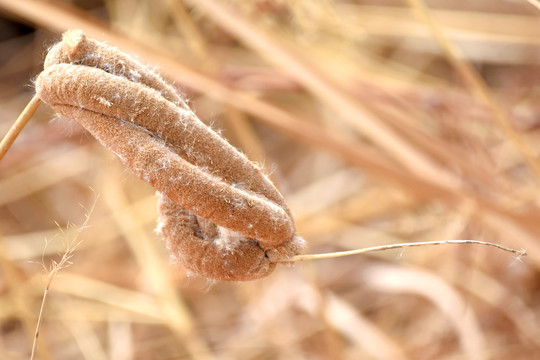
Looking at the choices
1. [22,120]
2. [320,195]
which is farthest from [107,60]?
[320,195]

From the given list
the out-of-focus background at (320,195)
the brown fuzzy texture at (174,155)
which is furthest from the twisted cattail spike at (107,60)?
the out-of-focus background at (320,195)

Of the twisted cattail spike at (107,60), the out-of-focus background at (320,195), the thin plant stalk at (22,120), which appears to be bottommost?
the out-of-focus background at (320,195)

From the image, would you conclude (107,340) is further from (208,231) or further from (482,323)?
(208,231)

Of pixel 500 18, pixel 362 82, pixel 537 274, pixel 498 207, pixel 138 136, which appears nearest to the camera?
pixel 138 136

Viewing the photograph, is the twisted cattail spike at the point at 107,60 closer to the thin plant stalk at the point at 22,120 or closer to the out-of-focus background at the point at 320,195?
the thin plant stalk at the point at 22,120

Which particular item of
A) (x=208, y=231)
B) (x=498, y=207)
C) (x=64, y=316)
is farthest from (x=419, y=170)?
(x=64, y=316)

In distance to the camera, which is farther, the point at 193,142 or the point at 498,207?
the point at 498,207
